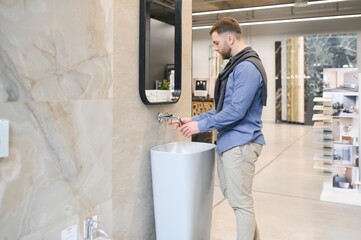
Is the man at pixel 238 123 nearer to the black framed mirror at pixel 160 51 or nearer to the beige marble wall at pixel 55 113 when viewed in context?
the black framed mirror at pixel 160 51

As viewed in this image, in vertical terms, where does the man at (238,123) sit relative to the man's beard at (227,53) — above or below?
below

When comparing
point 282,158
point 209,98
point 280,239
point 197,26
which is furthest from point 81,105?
point 197,26

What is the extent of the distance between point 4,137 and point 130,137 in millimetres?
892

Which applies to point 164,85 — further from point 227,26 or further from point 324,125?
point 324,125

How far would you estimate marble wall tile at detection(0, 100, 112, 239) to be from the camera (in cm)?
130

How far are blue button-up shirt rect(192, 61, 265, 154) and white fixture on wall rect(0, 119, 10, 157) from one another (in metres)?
1.16

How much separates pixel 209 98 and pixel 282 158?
7.33ft

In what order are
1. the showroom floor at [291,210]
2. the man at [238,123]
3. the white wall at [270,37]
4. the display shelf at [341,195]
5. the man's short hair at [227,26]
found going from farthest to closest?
1. the white wall at [270,37]
2. the display shelf at [341,195]
3. the showroom floor at [291,210]
4. the man's short hair at [227,26]
5. the man at [238,123]

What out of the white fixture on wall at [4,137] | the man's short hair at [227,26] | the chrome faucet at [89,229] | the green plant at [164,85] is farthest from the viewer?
the green plant at [164,85]

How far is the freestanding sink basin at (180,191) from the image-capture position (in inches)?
81.4

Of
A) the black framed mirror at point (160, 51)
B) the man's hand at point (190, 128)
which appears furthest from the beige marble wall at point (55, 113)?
the man's hand at point (190, 128)

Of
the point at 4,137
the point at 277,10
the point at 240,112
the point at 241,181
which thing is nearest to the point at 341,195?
the point at 241,181

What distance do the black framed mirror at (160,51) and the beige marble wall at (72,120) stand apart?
0.22 ft

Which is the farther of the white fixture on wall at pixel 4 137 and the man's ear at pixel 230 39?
the man's ear at pixel 230 39
